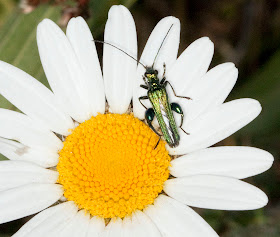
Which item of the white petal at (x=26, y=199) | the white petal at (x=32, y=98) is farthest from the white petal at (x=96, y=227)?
the white petal at (x=32, y=98)

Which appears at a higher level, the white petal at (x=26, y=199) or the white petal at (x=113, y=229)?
the white petal at (x=26, y=199)

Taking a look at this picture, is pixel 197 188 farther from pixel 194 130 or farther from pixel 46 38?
pixel 46 38

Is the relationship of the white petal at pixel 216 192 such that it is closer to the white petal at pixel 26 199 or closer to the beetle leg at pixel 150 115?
the beetle leg at pixel 150 115

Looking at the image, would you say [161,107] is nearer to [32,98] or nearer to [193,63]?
[193,63]

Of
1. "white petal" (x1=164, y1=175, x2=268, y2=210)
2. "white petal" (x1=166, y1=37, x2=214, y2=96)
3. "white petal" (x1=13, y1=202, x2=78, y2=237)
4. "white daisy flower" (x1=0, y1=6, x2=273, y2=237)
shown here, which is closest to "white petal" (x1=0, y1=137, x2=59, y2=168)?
"white daisy flower" (x1=0, y1=6, x2=273, y2=237)

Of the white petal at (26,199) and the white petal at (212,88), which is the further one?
the white petal at (212,88)

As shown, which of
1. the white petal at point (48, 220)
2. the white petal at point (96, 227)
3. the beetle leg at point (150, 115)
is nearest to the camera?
the white petal at point (48, 220)

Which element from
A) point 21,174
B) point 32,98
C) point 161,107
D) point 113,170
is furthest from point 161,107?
point 21,174

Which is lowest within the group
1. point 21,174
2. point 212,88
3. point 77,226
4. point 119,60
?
point 77,226
